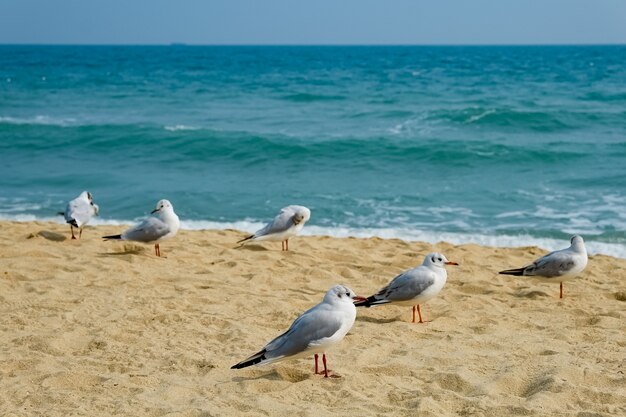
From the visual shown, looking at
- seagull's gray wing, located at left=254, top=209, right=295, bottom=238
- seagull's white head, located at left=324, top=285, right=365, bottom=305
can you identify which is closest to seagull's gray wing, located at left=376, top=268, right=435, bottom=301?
seagull's white head, located at left=324, top=285, right=365, bottom=305

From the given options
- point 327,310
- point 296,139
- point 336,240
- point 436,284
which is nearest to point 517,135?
point 296,139

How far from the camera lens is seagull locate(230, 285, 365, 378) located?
5188mm

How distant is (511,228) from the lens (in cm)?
1287

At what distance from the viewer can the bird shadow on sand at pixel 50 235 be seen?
1009 centimetres

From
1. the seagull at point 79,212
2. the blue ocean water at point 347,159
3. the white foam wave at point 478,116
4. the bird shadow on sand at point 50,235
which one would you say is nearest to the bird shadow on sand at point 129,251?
the seagull at point 79,212

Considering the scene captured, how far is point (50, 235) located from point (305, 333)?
19.7 feet

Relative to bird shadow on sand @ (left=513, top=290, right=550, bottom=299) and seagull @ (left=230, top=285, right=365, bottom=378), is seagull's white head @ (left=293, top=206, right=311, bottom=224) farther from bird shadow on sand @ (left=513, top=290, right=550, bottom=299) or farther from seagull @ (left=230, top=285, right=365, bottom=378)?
seagull @ (left=230, top=285, right=365, bottom=378)

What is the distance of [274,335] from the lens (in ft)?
21.1

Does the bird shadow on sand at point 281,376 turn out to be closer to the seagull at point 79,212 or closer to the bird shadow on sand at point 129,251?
the bird shadow on sand at point 129,251

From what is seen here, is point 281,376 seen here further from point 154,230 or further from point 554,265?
point 154,230

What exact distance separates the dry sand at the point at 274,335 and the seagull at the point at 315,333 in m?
0.22

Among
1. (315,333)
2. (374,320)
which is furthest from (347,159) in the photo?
(315,333)

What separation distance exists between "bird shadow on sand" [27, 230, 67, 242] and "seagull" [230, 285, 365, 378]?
222 inches

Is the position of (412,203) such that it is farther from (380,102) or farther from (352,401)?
(380,102)
